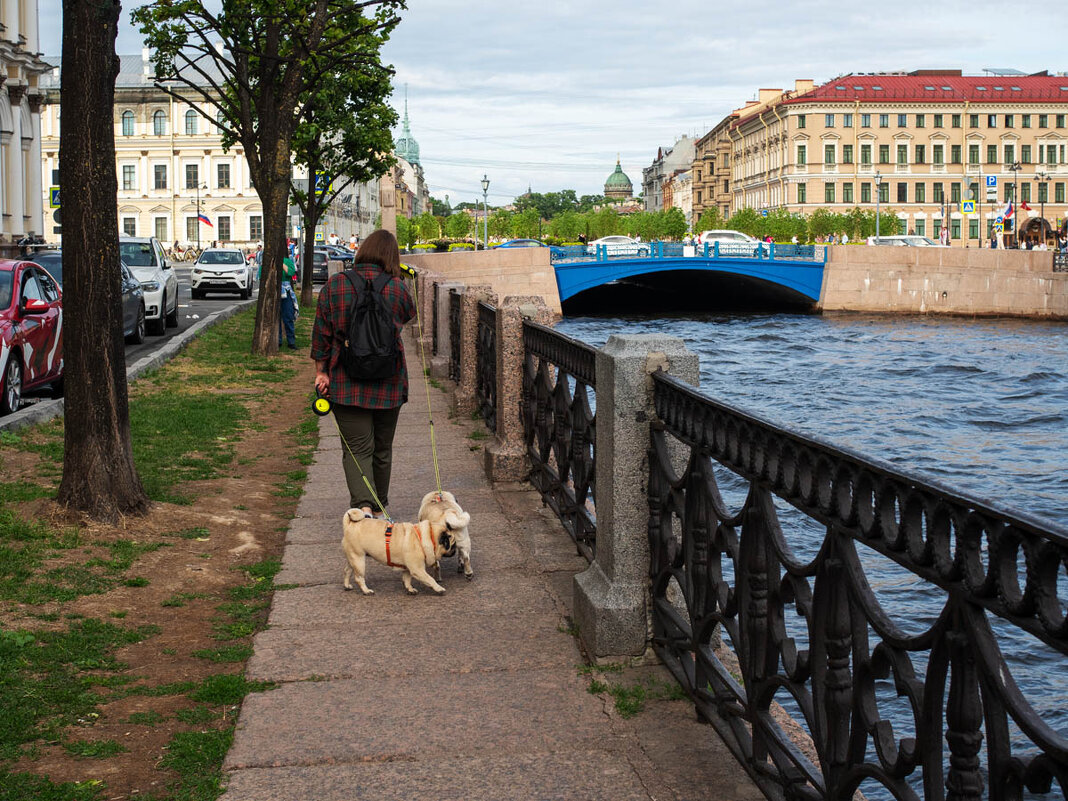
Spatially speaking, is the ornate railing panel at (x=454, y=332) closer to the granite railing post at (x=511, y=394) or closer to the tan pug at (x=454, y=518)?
the granite railing post at (x=511, y=394)

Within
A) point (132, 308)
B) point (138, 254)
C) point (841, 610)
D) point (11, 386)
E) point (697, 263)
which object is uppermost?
point (697, 263)

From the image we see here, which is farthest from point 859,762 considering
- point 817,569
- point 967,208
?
point 967,208

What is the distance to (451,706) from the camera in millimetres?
4457

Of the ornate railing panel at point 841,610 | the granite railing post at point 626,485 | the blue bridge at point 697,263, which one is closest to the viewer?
the ornate railing panel at point 841,610

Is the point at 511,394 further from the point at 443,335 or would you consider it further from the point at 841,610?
the point at 443,335

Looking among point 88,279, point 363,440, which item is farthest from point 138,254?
point 363,440

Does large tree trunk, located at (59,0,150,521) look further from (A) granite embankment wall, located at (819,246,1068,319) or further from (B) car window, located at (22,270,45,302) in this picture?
(A) granite embankment wall, located at (819,246,1068,319)

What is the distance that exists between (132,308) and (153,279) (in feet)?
10.8

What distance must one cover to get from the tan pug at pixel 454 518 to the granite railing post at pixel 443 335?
8.54 m

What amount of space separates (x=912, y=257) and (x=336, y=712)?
51309mm

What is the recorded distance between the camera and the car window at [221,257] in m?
40.5

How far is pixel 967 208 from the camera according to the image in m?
55.9

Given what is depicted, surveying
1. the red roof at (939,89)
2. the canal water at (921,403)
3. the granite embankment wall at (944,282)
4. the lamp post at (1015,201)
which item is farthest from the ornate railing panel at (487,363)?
the red roof at (939,89)

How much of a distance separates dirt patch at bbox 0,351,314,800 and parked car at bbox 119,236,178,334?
14.6m
